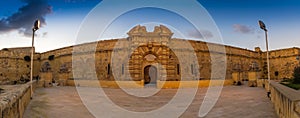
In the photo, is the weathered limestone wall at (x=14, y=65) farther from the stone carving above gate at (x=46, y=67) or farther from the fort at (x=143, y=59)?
the stone carving above gate at (x=46, y=67)

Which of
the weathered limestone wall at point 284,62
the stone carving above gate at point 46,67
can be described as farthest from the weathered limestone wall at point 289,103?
the stone carving above gate at point 46,67

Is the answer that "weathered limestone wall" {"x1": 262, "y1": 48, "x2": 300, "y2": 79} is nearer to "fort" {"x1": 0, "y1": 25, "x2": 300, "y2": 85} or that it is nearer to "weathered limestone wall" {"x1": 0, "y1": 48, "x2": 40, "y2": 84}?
"fort" {"x1": 0, "y1": 25, "x2": 300, "y2": 85}

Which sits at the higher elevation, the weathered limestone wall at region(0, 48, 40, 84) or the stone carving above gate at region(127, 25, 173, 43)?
the stone carving above gate at region(127, 25, 173, 43)

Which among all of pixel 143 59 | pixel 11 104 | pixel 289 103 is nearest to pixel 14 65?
pixel 143 59

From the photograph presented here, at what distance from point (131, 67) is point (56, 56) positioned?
1186cm

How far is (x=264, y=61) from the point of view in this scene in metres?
29.0

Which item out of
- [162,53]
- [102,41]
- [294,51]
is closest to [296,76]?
[162,53]

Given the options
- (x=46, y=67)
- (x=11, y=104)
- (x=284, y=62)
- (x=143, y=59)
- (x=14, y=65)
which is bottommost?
(x=11, y=104)

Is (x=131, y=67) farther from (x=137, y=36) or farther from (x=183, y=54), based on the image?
(x=183, y=54)

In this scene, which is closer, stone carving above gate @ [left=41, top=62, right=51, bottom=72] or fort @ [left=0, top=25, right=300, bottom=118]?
fort @ [left=0, top=25, right=300, bottom=118]

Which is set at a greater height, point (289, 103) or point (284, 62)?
point (284, 62)

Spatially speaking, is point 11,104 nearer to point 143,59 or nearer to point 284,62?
point 143,59

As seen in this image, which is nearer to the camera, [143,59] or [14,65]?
[143,59]

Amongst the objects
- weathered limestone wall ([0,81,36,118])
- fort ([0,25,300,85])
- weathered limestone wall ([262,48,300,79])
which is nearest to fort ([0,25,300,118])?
fort ([0,25,300,85])
